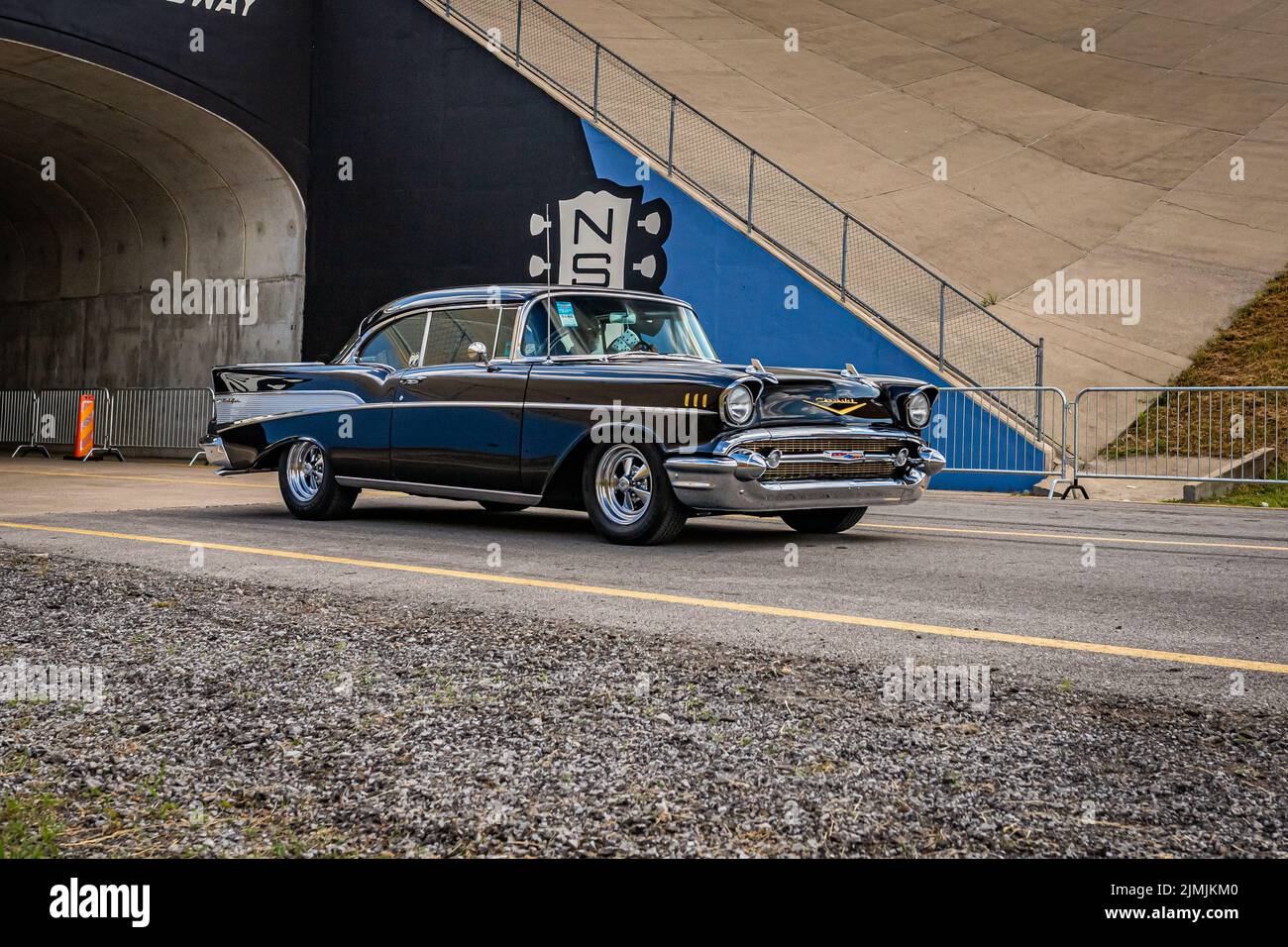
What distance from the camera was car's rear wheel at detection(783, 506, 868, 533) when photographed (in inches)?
344

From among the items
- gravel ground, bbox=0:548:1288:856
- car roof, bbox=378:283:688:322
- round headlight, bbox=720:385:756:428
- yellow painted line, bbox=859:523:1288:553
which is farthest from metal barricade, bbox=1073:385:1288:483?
→ gravel ground, bbox=0:548:1288:856

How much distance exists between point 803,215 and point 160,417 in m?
12.4

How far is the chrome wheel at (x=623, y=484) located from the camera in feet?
25.3

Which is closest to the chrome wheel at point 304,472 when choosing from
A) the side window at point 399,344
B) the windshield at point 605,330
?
the side window at point 399,344

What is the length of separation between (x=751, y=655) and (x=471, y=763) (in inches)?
59.8

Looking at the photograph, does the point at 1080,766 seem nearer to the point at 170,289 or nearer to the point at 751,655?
the point at 751,655

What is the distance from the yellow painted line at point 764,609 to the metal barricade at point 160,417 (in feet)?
48.9

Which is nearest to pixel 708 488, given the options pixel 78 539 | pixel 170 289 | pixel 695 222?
pixel 78 539

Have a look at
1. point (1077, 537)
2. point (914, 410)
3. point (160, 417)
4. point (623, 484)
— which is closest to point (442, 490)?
point (623, 484)

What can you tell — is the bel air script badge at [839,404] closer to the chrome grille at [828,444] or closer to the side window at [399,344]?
the chrome grille at [828,444]

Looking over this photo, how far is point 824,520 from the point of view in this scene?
8789mm

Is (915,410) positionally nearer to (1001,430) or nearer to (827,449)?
(827,449)

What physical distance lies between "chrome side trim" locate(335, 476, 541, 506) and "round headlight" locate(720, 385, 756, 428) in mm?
1472
